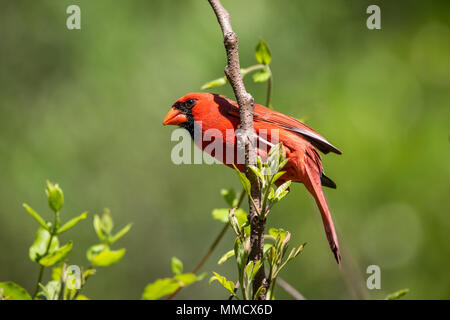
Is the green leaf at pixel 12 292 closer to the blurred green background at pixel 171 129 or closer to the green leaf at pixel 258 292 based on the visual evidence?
the green leaf at pixel 258 292

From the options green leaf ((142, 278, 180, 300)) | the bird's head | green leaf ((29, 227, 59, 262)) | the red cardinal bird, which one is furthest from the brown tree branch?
the bird's head

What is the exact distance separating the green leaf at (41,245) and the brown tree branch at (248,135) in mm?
602

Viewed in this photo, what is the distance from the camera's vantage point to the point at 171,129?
5.18m

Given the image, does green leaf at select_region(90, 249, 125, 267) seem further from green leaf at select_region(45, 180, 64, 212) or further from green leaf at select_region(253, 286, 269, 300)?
green leaf at select_region(253, 286, 269, 300)

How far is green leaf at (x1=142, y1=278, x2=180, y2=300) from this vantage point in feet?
4.71

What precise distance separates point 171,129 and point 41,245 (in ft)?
11.8

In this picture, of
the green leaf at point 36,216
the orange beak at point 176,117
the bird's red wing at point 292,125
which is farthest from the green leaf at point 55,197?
the orange beak at point 176,117

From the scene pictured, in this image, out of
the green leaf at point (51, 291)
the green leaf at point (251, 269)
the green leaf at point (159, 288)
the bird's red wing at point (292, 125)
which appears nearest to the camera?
the green leaf at point (251, 269)

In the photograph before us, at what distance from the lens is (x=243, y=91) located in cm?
136

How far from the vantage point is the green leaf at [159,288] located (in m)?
1.44

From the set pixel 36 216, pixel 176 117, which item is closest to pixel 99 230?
pixel 36 216

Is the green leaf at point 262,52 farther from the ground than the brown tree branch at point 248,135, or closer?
farther from the ground
